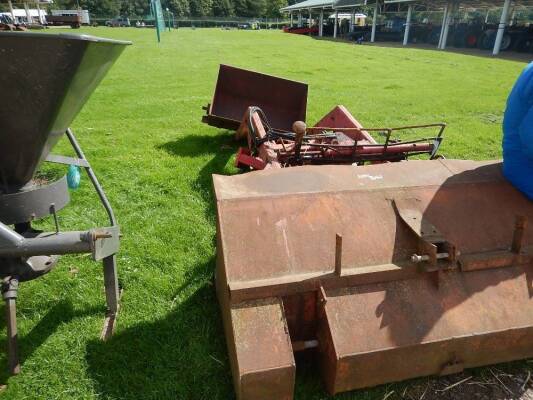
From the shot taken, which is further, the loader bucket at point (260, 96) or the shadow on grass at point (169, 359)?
the loader bucket at point (260, 96)

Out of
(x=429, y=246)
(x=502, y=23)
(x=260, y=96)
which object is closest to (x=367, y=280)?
(x=429, y=246)

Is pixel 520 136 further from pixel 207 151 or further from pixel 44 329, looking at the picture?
pixel 207 151

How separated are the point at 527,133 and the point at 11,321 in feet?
10.1

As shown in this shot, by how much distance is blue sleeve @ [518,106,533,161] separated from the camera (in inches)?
96.4

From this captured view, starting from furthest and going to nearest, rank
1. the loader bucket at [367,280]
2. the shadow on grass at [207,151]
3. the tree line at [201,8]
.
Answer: the tree line at [201,8] < the shadow on grass at [207,151] < the loader bucket at [367,280]

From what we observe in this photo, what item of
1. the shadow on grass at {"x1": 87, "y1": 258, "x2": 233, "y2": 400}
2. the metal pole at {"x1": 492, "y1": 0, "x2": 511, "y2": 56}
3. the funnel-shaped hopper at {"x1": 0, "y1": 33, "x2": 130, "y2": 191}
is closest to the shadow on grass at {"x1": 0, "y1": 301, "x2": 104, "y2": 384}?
the shadow on grass at {"x1": 87, "y1": 258, "x2": 233, "y2": 400}

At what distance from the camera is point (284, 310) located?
7.16ft

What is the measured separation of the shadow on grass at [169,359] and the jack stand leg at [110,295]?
0.32 feet

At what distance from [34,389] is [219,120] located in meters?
4.14

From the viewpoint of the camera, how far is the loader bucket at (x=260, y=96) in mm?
6344

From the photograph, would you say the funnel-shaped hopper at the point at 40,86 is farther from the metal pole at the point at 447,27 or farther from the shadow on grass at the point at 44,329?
the metal pole at the point at 447,27

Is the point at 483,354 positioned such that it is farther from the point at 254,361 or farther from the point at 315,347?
the point at 254,361

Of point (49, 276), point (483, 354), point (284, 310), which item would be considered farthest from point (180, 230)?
point (483, 354)

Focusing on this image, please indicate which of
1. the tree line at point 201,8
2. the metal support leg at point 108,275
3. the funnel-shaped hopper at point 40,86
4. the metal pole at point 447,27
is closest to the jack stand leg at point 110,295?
the metal support leg at point 108,275
